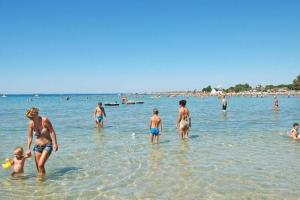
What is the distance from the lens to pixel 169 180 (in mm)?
8836

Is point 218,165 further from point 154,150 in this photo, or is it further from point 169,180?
point 154,150

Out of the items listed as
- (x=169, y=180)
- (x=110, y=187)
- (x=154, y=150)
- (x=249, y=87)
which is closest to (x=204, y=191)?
(x=169, y=180)

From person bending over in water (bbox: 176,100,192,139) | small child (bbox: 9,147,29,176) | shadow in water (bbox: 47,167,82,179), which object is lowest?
shadow in water (bbox: 47,167,82,179)

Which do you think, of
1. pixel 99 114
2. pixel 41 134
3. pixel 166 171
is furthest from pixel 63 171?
pixel 99 114

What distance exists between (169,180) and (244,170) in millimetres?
2340

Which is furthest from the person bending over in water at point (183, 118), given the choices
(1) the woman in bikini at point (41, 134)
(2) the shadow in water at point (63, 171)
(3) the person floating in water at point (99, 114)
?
(1) the woman in bikini at point (41, 134)

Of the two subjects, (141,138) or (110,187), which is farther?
(141,138)

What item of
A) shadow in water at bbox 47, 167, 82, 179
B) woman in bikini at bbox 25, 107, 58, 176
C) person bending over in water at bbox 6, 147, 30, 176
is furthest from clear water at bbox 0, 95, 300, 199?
woman in bikini at bbox 25, 107, 58, 176

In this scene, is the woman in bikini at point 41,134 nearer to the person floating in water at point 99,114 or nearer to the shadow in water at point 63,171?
the shadow in water at point 63,171

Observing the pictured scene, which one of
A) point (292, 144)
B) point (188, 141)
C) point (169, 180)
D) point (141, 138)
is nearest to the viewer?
point (169, 180)

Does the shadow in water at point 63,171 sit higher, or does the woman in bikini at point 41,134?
the woman in bikini at point 41,134

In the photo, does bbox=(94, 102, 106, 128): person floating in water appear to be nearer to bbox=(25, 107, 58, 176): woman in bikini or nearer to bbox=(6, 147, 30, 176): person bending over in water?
bbox=(6, 147, 30, 176): person bending over in water

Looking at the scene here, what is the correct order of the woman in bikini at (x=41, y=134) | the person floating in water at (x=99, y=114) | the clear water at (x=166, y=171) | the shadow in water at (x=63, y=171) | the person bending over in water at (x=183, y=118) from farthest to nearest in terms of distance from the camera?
the person floating in water at (x=99, y=114), the person bending over in water at (x=183, y=118), the shadow in water at (x=63, y=171), the woman in bikini at (x=41, y=134), the clear water at (x=166, y=171)

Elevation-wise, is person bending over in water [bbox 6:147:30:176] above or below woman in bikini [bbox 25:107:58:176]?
below
